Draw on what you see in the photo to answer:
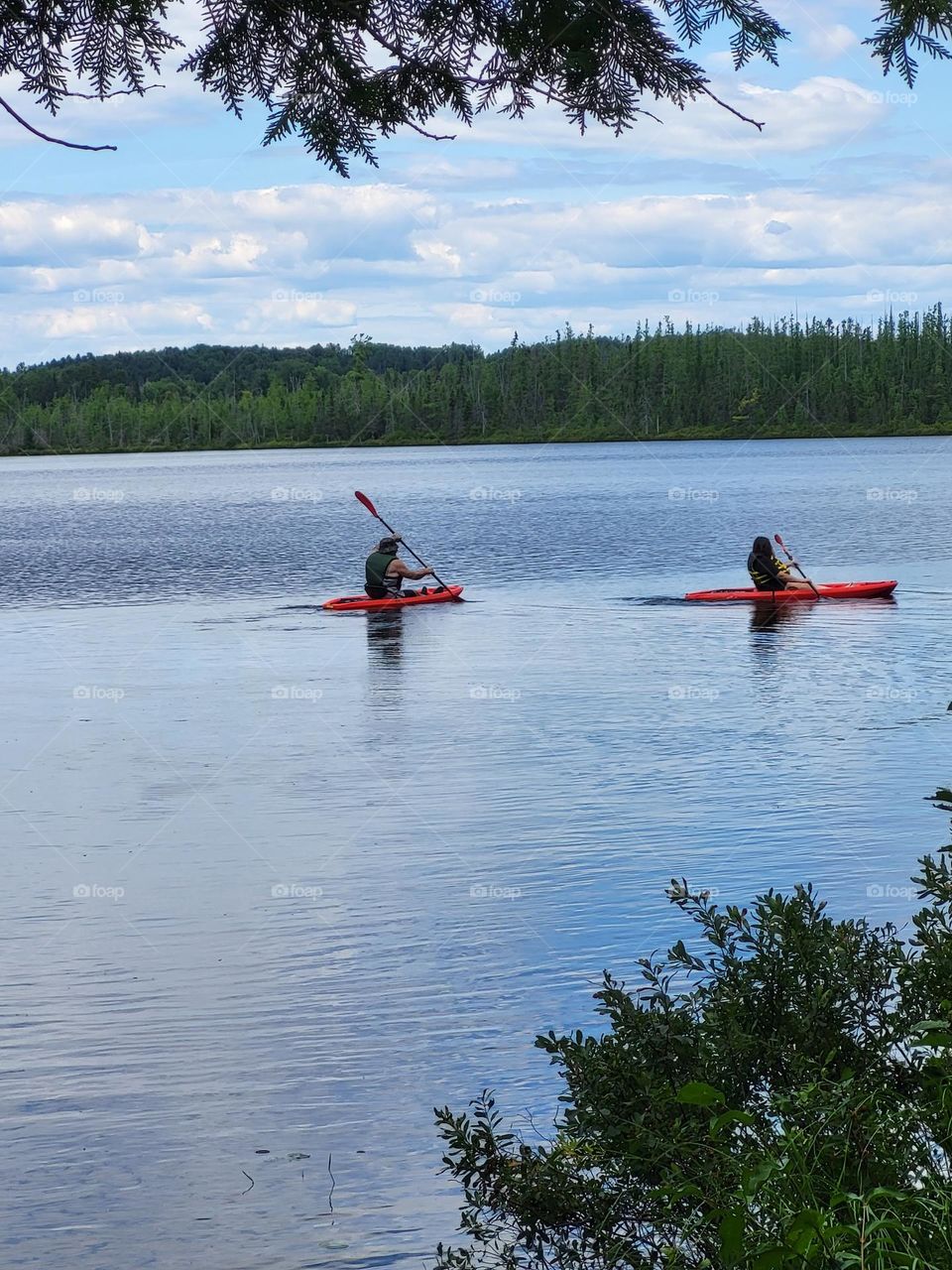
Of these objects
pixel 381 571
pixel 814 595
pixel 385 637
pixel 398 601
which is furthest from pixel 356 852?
pixel 814 595

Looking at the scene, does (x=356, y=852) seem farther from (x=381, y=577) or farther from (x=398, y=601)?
(x=398, y=601)

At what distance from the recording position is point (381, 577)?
3039 centimetres

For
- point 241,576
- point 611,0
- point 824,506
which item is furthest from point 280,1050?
point 824,506

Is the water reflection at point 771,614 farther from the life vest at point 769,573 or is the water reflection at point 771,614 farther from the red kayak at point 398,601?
the red kayak at point 398,601

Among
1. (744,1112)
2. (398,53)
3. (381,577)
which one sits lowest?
(381,577)

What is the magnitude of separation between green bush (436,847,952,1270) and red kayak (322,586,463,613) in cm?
2529

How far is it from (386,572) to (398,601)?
25.6 inches

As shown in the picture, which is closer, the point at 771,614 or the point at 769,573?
the point at 771,614

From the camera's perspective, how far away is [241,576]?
42125mm

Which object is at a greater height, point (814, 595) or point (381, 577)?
point (381, 577)

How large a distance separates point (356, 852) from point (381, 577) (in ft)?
61.2

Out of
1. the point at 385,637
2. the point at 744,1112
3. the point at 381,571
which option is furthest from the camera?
the point at 381,571

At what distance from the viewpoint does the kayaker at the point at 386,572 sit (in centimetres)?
3014

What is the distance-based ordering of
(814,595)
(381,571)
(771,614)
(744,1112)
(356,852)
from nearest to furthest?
(744,1112)
(356,852)
(771,614)
(381,571)
(814,595)
